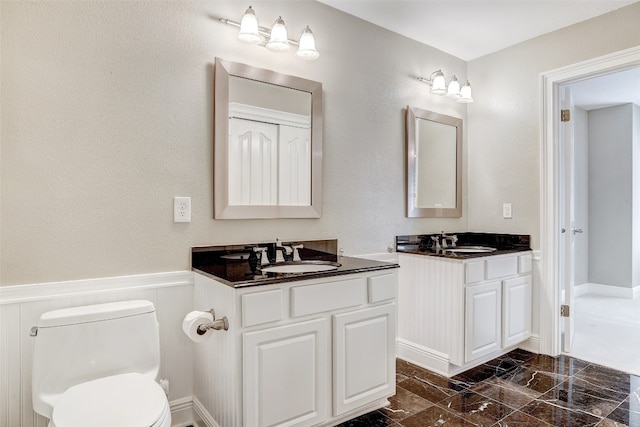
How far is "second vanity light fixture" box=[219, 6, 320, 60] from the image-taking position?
2.05m

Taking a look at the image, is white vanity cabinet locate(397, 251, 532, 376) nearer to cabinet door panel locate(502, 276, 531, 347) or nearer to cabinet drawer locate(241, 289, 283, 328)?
cabinet door panel locate(502, 276, 531, 347)

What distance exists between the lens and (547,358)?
113 inches

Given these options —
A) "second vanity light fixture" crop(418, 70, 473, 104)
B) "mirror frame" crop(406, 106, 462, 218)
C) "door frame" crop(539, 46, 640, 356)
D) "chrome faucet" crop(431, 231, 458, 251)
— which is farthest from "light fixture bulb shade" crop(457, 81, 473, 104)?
"chrome faucet" crop(431, 231, 458, 251)

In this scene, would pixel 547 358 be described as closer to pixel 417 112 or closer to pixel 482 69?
pixel 417 112

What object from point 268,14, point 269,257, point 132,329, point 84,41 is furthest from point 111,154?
point 268,14

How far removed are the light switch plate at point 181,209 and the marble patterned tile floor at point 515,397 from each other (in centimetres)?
132

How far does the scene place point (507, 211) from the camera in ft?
10.4

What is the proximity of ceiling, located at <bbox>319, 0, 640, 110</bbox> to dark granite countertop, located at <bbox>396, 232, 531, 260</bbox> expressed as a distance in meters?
1.29

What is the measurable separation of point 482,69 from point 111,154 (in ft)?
9.70

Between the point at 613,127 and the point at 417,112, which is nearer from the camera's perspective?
the point at 417,112

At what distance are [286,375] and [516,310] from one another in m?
1.94

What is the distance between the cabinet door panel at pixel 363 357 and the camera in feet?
6.23

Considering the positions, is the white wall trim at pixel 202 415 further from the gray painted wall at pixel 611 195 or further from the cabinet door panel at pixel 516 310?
the gray painted wall at pixel 611 195

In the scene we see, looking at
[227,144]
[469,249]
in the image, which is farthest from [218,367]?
[469,249]
